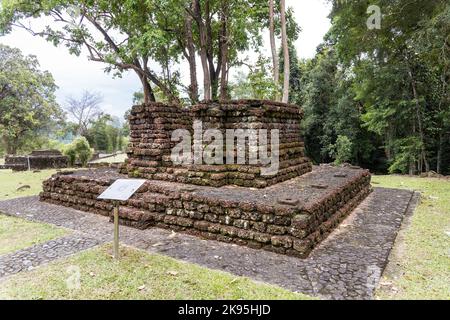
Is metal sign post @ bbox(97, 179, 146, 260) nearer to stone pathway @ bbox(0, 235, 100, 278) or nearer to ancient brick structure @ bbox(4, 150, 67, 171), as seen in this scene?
stone pathway @ bbox(0, 235, 100, 278)

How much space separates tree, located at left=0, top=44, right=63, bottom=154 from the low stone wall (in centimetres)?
1793

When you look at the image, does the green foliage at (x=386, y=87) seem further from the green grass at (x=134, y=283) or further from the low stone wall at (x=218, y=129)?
the green grass at (x=134, y=283)

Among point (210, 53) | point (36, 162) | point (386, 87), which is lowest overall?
point (36, 162)

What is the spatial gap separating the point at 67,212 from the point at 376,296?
17.9 feet

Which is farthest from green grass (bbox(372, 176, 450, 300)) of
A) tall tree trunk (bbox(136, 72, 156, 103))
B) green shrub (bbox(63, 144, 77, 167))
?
green shrub (bbox(63, 144, 77, 167))

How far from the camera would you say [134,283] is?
292 cm

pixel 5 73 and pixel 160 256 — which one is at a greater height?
pixel 5 73

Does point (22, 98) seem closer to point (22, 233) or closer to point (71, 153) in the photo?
point (71, 153)

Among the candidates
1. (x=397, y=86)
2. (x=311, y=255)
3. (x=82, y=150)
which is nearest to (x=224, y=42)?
(x=397, y=86)

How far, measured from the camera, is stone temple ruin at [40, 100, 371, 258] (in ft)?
12.6

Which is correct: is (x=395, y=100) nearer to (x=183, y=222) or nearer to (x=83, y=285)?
(x=183, y=222)

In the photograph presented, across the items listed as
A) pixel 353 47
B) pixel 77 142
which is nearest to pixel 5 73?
pixel 77 142

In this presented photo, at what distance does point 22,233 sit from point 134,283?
2770 mm

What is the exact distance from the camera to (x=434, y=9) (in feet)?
23.8
